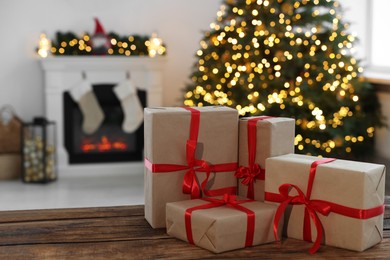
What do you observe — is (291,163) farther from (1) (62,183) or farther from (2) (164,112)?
(1) (62,183)

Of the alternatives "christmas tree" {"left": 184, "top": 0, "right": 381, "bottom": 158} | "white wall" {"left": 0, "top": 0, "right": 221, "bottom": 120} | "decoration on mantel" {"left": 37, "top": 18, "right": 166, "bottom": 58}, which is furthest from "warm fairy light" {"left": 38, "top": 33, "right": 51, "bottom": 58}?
"christmas tree" {"left": 184, "top": 0, "right": 381, "bottom": 158}

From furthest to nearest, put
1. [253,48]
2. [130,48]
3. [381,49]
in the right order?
[130,48] → [381,49] → [253,48]

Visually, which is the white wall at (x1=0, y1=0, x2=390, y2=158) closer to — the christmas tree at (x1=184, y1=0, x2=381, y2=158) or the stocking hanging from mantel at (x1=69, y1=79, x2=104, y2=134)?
the stocking hanging from mantel at (x1=69, y1=79, x2=104, y2=134)

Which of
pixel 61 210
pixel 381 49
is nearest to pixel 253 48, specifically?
pixel 381 49

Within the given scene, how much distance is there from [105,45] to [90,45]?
14 cm

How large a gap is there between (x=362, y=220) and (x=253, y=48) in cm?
Result: 324

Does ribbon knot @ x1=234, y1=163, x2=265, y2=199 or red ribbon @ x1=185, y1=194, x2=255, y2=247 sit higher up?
ribbon knot @ x1=234, y1=163, x2=265, y2=199

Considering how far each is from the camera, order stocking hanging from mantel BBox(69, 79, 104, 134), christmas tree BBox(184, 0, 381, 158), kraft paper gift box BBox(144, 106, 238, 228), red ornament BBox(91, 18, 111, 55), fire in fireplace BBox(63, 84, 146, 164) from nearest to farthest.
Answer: kraft paper gift box BBox(144, 106, 238, 228)
christmas tree BBox(184, 0, 381, 158)
red ornament BBox(91, 18, 111, 55)
stocking hanging from mantel BBox(69, 79, 104, 134)
fire in fireplace BBox(63, 84, 146, 164)

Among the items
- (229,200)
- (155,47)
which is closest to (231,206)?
(229,200)

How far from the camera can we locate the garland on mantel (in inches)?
218

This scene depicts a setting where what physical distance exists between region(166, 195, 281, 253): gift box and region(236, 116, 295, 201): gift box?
81 millimetres

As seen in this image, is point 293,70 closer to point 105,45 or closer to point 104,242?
point 105,45

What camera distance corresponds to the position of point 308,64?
440 centimetres

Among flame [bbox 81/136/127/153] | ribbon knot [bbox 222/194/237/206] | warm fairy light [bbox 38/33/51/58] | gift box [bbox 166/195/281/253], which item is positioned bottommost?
flame [bbox 81/136/127/153]
